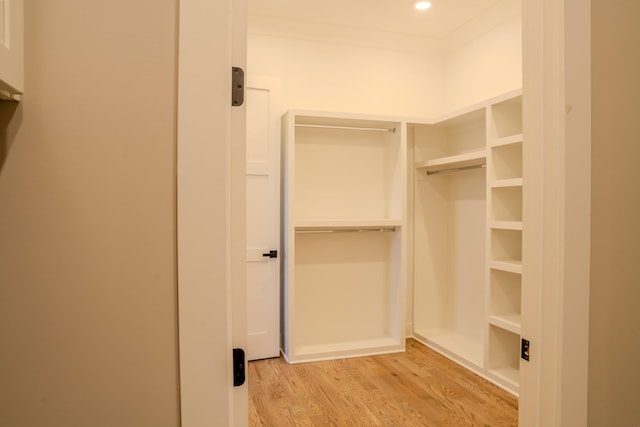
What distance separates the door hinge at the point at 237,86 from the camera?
0.74 meters

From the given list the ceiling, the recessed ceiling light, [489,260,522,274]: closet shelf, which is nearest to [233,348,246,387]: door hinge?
[489,260,522,274]: closet shelf

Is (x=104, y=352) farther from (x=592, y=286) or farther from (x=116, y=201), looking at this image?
(x=592, y=286)

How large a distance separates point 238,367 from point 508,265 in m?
2.41

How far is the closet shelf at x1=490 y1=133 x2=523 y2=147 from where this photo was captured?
2564 mm

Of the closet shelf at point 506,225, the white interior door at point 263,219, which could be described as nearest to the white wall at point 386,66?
the white interior door at point 263,219

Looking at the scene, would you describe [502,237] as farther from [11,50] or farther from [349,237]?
[11,50]

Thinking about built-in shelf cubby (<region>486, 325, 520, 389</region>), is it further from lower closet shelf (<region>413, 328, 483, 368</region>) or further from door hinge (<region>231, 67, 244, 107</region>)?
door hinge (<region>231, 67, 244, 107</region>)

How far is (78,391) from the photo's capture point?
0.66 meters

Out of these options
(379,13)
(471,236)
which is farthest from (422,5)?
(471,236)

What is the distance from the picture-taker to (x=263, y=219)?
318 centimetres

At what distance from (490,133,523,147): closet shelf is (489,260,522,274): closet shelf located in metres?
0.83

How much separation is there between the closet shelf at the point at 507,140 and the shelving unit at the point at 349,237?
2.64 ft

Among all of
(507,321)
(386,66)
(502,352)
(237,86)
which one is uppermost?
(386,66)

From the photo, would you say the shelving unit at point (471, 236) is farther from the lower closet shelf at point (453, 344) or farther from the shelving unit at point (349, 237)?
the shelving unit at point (349, 237)
